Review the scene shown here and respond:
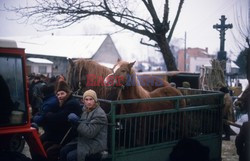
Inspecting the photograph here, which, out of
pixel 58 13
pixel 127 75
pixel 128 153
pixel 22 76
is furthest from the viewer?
pixel 58 13

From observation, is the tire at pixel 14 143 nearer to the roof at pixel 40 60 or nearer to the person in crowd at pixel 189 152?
the person in crowd at pixel 189 152

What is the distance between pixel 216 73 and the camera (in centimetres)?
926

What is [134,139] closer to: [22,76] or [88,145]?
[88,145]

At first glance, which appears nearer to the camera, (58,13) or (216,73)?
(58,13)

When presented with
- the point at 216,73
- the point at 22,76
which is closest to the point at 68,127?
the point at 22,76

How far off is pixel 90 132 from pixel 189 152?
4.61ft

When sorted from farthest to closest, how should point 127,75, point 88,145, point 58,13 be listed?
point 58,13, point 127,75, point 88,145

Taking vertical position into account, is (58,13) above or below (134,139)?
above

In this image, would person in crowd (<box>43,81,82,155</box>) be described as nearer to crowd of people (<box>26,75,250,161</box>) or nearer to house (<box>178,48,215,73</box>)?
crowd of people (<box>26,75,250,161</box>)

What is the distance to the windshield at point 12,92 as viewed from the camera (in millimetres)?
2748

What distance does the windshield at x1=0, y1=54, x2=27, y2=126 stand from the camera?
2.75 metres

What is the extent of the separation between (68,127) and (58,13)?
17.8 ft

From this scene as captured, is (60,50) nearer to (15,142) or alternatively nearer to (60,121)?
(15,142)

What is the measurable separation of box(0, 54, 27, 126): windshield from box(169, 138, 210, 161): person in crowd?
6.01 feet
